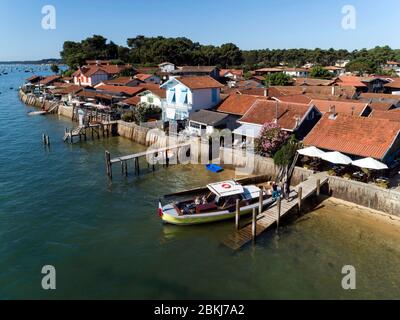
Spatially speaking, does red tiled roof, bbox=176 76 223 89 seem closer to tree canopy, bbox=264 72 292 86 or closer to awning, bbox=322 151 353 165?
awning, bbox=322 151 353 165

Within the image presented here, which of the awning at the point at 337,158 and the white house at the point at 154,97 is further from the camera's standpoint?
the white house at the point at 154,97

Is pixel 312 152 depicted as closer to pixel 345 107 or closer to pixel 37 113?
pixel 345 107

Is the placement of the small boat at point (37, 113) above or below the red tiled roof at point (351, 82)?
below

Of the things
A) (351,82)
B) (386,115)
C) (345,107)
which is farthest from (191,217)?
(351,82)

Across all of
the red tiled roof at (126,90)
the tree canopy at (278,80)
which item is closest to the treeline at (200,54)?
the tree canopy at (278,80)

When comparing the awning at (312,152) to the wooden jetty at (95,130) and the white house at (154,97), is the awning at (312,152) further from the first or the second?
the wooden jetty at (95,130)

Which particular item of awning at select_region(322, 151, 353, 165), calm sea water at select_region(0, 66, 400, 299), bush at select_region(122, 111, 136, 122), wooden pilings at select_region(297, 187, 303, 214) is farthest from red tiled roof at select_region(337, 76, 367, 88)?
calm sea water at select_region(0, 66, 400, 299)
